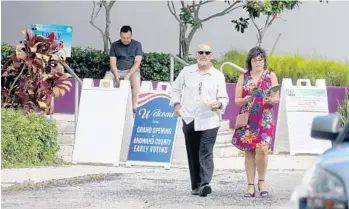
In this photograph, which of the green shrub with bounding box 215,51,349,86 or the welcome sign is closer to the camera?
the welcome sign

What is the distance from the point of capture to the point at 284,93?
16.6 meters

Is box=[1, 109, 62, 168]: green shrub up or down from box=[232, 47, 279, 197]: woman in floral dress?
down

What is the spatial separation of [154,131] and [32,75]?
1784mm

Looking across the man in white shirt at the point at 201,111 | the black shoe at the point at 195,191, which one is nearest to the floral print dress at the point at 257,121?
the man in white shirt at the point at 201,111

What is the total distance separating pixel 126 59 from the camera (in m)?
17.1

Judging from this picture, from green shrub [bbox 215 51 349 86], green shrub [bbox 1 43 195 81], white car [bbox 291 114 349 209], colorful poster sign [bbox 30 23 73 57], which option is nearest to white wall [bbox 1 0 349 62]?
green shrub [bbox 215 51 349 86]

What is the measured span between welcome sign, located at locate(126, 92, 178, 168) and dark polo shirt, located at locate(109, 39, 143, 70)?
7.44ft

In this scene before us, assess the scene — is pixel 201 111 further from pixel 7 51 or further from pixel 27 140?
pixel 7 51

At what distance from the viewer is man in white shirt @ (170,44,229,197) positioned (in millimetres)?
11859

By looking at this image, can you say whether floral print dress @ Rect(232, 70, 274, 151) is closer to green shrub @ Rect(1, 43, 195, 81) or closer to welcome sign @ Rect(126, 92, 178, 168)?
welcome sign @ Rect(126, 92, 178, 168)

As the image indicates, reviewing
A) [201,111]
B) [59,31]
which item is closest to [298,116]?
[59,31]

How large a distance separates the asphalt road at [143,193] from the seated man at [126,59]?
3067 mm

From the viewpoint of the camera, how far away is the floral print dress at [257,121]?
11.8 metres

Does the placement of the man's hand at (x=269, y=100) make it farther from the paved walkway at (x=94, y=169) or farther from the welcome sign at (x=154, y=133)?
the welcome sign at (x=154, y=133)
